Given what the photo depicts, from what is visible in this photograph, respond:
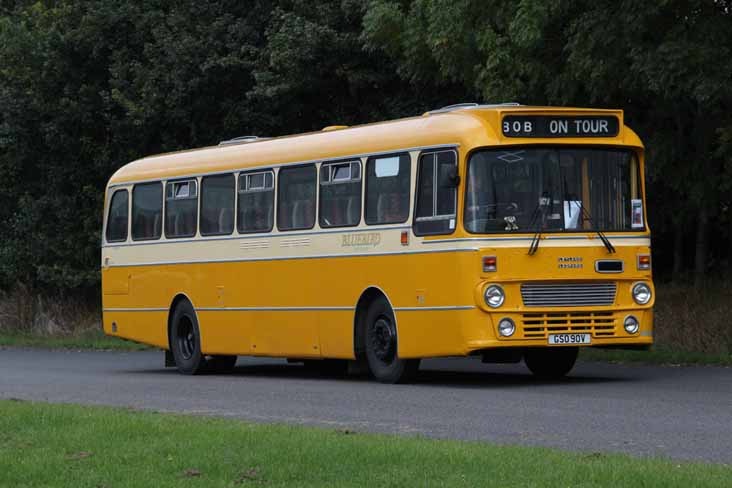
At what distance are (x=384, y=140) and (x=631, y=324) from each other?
3653 millimetres

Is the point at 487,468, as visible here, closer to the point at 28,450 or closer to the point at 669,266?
the point at 28,450

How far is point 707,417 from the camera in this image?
48.9ft

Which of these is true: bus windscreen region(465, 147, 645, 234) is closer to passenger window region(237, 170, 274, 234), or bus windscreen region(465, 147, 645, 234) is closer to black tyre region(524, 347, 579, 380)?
black tyre region(524, 347, 579, 380)

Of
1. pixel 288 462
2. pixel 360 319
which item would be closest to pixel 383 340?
pixel 360 319

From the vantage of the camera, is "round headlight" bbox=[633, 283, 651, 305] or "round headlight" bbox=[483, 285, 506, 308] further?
"round headlight" bbox=[633, 283, 651, 305]

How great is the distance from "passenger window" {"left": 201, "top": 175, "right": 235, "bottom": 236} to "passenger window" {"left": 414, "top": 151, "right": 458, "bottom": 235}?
468cm

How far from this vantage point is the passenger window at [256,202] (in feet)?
75.0

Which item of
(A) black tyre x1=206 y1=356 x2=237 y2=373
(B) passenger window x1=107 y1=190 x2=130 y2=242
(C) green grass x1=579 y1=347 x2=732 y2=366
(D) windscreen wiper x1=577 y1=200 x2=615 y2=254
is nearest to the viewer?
(D) windscreen wiper x1=577 y1=200 x2=615 y2=254

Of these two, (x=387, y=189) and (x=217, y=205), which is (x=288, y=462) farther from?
(x=217, y=205)

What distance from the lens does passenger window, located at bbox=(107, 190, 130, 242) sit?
26.8 meters

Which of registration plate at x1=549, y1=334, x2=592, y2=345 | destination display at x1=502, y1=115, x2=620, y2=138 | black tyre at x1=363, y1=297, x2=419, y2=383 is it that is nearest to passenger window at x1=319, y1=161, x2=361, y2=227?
black tyre at x1=363, y1=297, x2=419, y2=383

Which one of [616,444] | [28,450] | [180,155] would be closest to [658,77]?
[180,155]

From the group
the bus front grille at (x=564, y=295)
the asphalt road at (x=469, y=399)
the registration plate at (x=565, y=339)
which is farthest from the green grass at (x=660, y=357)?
the registration plate at (x=565, y=339)

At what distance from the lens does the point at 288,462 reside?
11.4 m
